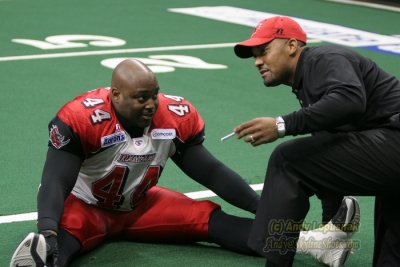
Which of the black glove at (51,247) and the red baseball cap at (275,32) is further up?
the red baseball cap at (275,32)

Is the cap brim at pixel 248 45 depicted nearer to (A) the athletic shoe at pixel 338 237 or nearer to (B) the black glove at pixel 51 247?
(A) the athletic shoe at pixel 338 237

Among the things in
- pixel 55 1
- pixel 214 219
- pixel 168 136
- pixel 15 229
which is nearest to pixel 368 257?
pixel 214 219

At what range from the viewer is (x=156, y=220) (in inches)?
219

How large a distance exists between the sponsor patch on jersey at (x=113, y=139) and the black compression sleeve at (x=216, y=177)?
42cm

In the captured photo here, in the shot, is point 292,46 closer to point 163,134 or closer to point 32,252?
point 163,134

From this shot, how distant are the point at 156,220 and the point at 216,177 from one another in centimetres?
40

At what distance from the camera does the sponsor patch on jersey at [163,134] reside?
5406 millimetres

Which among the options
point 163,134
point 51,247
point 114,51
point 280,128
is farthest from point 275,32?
point 114,51

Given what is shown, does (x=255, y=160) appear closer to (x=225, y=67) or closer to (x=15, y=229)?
(x=15, y=229)

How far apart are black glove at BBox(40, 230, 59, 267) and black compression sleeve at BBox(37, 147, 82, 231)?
32 millimetres

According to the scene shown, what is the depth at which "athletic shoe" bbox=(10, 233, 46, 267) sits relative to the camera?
4.79 meters

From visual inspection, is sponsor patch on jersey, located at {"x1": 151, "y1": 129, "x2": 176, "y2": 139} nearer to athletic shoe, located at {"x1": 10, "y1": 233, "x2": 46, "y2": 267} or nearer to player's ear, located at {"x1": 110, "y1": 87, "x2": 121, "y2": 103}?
player's ear, located at {"x1": 110, "y1": 87, "x2": 121, "y2": 103}

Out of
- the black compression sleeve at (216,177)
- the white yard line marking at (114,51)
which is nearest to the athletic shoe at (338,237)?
the black compression sleeve at (216,177)

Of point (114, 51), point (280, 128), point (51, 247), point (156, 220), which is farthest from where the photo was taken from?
point (114, 51)
